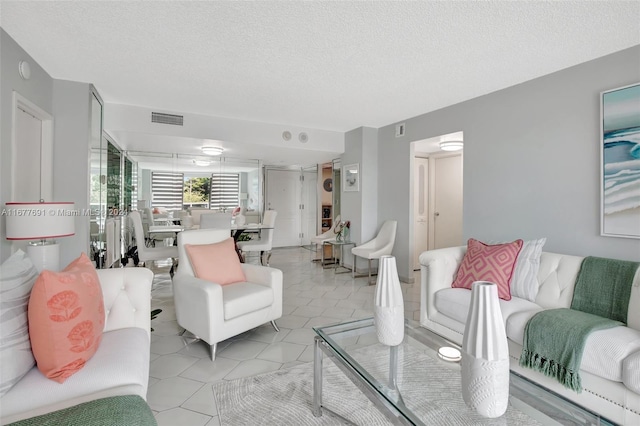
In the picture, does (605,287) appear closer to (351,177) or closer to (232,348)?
(232,348)

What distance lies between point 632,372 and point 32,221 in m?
3.68

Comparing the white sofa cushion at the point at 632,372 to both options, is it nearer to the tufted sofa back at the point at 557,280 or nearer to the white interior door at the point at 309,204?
the tufted sofa back at the point at 557,280

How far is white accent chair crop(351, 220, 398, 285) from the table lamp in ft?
11.7

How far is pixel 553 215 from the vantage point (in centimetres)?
296

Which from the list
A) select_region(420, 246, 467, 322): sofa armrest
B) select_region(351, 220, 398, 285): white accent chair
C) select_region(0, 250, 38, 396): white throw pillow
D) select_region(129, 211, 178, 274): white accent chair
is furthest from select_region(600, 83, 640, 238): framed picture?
select_region(129, 211, 178, 274): white accent chair

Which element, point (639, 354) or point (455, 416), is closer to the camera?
point (455, 416)

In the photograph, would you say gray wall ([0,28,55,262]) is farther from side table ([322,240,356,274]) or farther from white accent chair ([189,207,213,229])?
side table ([322,240,356,274])

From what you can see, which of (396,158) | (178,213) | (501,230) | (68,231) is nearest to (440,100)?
(396,158)

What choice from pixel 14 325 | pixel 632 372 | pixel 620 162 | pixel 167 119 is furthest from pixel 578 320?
pixel 167 119

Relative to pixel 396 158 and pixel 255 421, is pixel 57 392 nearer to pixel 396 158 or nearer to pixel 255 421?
pixel 255 421

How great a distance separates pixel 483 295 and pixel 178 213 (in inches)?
230

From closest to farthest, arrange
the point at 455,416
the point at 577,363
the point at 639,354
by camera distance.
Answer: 1. the point at 455,416
2. the point at 639,354
3. the point at 577,363

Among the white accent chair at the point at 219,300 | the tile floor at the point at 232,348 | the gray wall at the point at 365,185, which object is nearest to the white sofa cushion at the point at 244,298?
the white accent chair at the point at 219,300

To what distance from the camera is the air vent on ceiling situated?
4.19 metres
